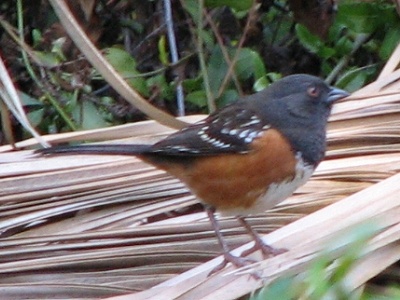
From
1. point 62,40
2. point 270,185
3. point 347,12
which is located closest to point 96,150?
point 270,185

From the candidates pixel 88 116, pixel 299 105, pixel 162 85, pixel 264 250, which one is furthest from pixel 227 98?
pixel 264 250

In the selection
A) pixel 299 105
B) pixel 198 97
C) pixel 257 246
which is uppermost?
pixel 299 105

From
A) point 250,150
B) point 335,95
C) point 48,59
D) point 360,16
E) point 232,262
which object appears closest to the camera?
point 232,262

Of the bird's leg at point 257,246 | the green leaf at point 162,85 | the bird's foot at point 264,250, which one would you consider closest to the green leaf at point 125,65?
the green leaf at point 162,85

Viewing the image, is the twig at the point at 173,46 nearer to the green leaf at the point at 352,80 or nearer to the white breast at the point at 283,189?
the green leaf at the point at 352,80

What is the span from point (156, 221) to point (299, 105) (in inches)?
21.4

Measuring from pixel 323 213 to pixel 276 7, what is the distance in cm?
168

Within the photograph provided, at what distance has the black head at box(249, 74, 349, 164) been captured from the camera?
8.48 feet

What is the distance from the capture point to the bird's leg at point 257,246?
2.21m

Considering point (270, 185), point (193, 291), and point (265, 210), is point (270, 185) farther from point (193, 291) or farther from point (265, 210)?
point (193, 291)

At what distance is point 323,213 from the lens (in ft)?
7.57

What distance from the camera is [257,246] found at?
7.77ft

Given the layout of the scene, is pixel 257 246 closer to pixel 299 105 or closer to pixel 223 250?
pixel 223 250

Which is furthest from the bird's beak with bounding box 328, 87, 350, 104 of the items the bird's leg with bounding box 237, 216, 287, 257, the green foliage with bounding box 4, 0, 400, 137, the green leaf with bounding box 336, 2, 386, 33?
the green leaf with bounding box 336, 2, 386, 33
